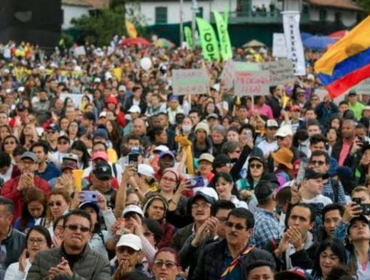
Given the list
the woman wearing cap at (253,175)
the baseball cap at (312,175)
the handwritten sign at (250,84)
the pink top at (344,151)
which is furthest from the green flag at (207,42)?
the baseball cap at (312,175)

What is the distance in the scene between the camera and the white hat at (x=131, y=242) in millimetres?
10117

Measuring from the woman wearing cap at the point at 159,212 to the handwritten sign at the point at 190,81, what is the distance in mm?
11388

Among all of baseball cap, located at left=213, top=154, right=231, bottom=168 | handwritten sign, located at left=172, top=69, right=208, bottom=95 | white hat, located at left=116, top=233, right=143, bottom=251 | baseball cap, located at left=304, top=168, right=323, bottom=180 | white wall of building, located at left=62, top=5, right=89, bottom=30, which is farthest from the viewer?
white wall of building, located at left=62, top=5, right=89, bottom=30

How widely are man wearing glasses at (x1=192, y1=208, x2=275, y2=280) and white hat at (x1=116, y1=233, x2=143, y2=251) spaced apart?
1.48ft

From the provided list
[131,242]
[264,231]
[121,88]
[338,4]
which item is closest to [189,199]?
[264,231]

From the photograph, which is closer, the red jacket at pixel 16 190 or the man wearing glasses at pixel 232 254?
the man wearing glasses at pixel 232 254

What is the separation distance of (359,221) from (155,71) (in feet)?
84.2

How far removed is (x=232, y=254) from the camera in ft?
32.8

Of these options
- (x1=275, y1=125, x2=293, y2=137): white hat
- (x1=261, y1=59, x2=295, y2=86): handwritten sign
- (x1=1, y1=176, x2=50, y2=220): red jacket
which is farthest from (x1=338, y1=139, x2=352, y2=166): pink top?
(x1=261, y1=59, x2=295, y2=86): handwritten sign

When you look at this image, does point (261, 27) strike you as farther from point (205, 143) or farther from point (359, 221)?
point (359, 221)

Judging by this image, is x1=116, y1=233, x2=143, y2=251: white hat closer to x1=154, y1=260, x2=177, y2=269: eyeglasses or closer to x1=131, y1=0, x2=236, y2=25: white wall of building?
x1=154, y1=260, x2=177, y2=269: eyeglasses

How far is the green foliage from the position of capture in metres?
80.6

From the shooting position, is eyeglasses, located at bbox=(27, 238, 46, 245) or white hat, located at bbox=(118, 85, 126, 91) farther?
white hat, located at bbox=(118, 85, 126, 91)

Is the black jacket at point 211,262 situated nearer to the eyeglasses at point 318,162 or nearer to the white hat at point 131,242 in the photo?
the white hat at point 131,242
